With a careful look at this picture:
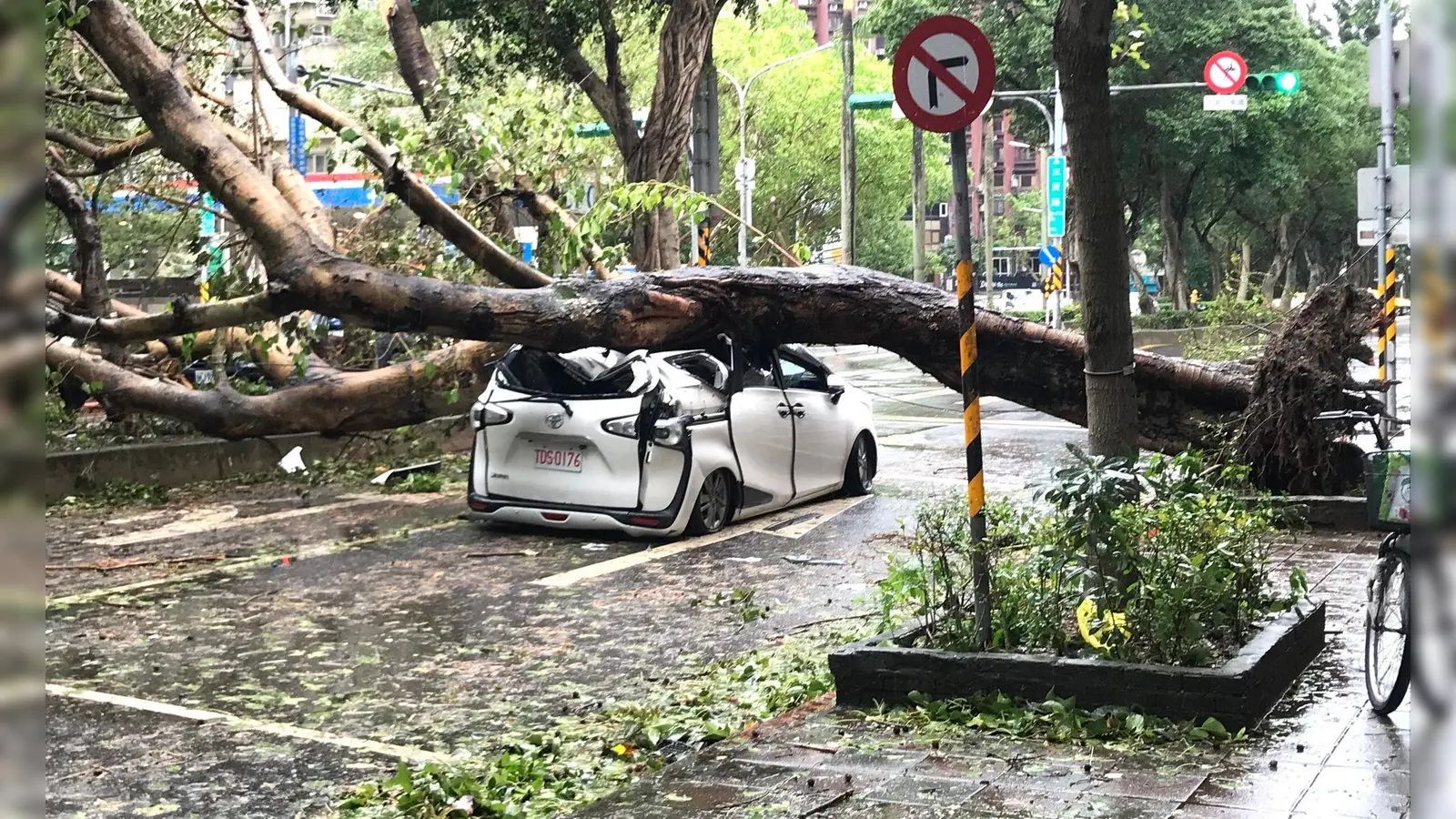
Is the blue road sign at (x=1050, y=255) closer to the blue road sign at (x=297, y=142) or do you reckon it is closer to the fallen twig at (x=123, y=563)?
the blue road sign at (x=297, y=142)

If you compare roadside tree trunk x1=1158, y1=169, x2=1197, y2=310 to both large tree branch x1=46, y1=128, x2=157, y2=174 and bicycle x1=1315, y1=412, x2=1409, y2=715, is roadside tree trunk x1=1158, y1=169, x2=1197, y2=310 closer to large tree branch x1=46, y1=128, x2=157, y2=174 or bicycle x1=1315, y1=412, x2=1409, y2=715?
large tree branch x1=46, y1=128, x2=157, y2=174

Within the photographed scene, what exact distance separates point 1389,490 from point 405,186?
785 cm

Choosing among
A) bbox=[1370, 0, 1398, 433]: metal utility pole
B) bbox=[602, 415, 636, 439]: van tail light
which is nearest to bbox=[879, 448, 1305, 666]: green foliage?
bbox=[602, 415, 636, 439]: van tail light

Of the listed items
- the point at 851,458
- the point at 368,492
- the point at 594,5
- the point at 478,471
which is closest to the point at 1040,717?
the point at 478,471

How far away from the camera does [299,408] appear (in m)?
12.2

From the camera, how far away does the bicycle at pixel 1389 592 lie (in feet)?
18.2

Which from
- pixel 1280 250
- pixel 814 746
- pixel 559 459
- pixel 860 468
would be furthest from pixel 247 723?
pixel 1280 250

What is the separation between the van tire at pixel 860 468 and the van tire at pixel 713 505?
2.09 m

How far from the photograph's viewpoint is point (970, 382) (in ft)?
22.1

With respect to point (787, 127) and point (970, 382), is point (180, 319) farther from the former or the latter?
point (787, 127)

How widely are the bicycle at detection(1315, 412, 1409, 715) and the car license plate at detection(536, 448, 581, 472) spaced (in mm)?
6425

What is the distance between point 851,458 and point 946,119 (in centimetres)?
735

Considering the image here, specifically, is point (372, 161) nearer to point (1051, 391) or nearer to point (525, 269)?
point (525, 269)

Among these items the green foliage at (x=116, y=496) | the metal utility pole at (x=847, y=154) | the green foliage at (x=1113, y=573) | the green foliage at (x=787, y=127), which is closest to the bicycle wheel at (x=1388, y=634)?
the green foliage at (x=1113, y=573)
